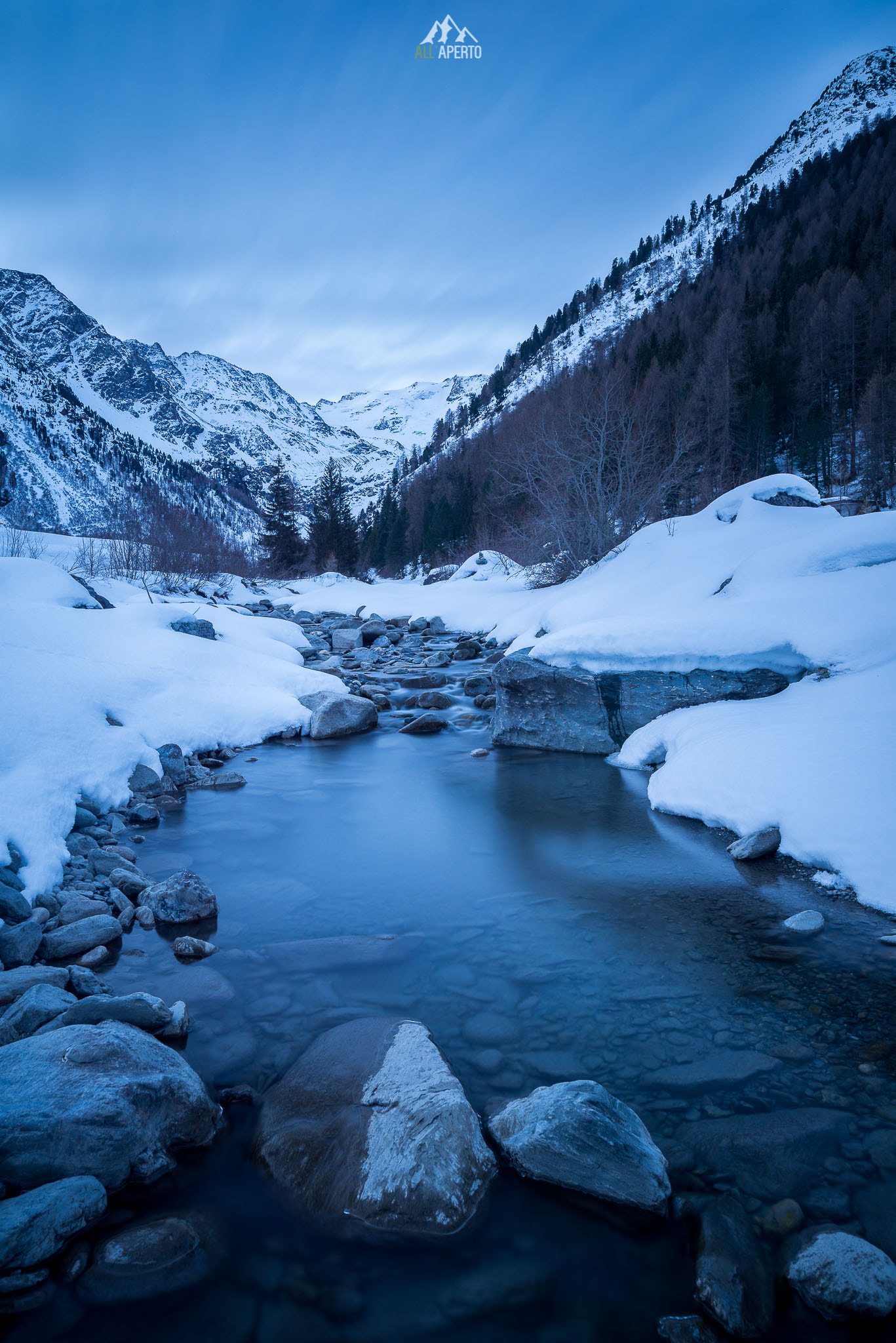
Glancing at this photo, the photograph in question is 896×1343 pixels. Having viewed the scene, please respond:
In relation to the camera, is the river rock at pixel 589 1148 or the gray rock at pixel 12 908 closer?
the river rock at pixel 589 1148

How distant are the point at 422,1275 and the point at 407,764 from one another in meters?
5.82

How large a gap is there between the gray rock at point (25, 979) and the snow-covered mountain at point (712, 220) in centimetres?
7790

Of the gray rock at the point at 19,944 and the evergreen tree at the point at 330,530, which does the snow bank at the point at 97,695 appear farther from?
the evergreen tree at the point at 330,530

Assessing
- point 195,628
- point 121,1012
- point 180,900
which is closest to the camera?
point 121,1012

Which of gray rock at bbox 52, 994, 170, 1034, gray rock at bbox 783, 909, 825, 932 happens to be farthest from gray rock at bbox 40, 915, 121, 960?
gray rock at bbox 783, 909, 825, 932

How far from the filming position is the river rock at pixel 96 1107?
1.81m

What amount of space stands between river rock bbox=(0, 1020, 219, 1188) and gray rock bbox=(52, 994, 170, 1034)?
20 centimetres

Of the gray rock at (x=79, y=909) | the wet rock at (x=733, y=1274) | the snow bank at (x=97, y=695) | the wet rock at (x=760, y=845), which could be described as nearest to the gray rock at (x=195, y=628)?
the snow bank at (x=97, y=695)

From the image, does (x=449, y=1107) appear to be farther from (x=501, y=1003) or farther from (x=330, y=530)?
(x=330, y=530)

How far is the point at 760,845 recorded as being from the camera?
158 inches

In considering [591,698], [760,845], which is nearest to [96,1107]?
[760,845]

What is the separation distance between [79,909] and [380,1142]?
7.85 feet

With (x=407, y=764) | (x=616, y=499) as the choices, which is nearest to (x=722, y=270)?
(x=616, y=499)

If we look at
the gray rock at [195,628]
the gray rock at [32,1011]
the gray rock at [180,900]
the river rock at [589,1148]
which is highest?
the gray rock at [195,628]
